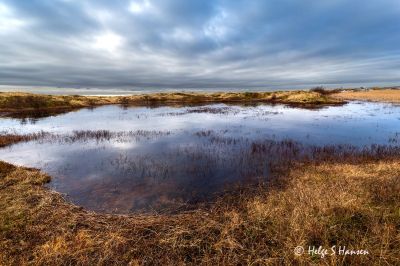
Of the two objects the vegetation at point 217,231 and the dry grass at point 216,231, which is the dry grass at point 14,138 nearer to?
the vegetation at point 217,231

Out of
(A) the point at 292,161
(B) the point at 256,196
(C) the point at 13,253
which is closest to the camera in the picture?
(C) the point at 13,253

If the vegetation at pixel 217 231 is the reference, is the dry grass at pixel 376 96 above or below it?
above

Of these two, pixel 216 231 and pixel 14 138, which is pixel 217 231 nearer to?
pixel 216 231

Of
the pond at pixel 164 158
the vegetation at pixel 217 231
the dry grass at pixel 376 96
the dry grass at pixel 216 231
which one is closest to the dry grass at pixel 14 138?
the pond at pixel 164 158

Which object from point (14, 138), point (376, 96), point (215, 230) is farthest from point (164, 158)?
point (376, 96)

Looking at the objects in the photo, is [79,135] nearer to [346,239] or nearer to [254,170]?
[254,170]

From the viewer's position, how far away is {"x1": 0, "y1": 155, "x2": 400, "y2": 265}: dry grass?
5.76 meters

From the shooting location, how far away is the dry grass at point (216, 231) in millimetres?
5758

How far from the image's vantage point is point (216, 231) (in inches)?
276

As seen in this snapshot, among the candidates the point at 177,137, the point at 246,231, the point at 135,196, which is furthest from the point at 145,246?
the point at 177,137

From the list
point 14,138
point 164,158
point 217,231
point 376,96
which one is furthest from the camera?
point 376,96

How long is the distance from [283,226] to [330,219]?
4.21 feet

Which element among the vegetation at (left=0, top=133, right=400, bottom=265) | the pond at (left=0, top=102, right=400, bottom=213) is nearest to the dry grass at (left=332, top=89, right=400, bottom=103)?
the pond at (left=0, top=102, right=400, bottom=213)

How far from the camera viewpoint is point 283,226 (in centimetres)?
655
